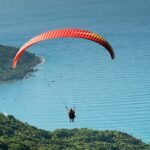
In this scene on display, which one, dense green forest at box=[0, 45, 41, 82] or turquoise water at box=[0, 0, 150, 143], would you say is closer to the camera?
turquoise water at box=[0, 0, 150, 143]

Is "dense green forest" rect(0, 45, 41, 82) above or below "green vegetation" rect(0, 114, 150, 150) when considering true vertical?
above

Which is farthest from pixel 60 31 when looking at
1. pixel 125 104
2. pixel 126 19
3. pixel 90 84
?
pixel 126 19

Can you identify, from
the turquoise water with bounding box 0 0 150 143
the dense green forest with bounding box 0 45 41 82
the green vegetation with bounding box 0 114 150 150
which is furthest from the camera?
the dense green forest with bounding box 0 45 41 82

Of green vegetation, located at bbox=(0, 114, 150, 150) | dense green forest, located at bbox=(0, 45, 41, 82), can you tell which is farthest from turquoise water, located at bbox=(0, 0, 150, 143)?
green vegetation, located at bbox=(0, 114, 150, 150)

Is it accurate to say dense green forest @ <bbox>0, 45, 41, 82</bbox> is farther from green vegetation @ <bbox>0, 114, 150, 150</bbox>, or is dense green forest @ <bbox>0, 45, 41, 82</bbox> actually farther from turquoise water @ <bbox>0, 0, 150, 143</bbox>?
green vegetation @ <bbox>0, 114, 150, 150</bbox>

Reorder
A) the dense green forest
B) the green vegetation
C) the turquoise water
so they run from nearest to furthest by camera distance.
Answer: the green vegetation, the turquoise water, the dense green forest

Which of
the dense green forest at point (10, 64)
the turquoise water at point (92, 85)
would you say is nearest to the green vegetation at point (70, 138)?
the turquoise water at point (92, 85)

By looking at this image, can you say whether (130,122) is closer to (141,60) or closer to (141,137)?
(141,137)
